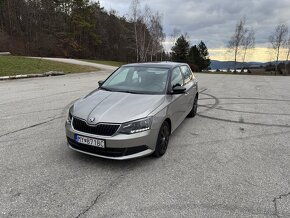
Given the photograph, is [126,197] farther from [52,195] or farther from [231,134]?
[231,134]

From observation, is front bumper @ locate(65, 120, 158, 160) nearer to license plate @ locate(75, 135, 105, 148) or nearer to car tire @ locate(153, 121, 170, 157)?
license plate @ locate(75, 135, 105, 148)

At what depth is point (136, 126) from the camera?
141 inches

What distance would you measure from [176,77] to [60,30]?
49118mm

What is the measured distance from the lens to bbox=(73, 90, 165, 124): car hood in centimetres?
362

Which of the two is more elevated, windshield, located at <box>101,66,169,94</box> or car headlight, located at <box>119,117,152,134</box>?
windshield, located at <box>101,66,169,94</box>

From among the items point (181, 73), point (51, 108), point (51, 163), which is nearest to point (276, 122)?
point (181, 73)

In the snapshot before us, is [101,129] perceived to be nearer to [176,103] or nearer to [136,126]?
[136,126]

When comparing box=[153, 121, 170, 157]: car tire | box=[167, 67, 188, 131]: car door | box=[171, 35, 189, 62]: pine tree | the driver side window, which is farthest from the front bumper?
box=[171, 35, 189, 62]: pine tree

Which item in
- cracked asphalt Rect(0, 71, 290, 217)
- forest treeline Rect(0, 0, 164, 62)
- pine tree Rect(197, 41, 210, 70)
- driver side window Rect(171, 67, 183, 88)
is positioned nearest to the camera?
cracked asphalt Rect(0, 71, 290, 217)

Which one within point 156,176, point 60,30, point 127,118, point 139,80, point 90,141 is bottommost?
point 156,176

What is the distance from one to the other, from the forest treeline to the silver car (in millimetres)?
39151

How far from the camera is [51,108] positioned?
7602 mm

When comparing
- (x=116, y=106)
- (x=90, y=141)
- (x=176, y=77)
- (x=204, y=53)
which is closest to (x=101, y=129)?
(x=90, y=141)

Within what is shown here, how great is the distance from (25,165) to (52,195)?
104 centimetres
